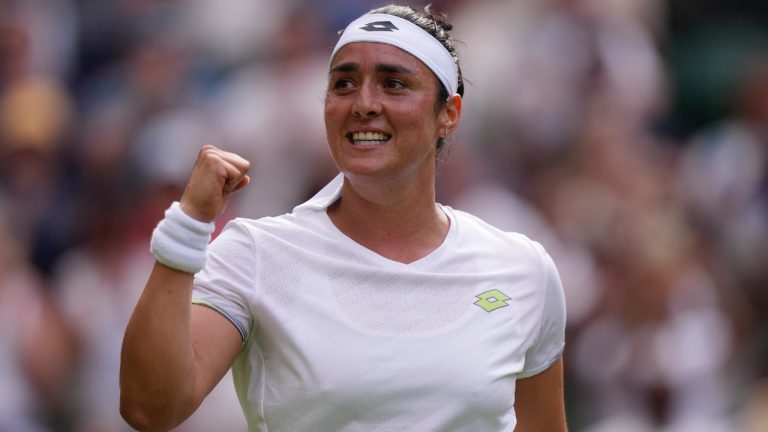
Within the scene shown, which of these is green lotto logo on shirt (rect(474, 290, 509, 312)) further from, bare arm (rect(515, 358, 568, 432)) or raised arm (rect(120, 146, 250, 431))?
raised arm (rect(120, 146, 250, 431))

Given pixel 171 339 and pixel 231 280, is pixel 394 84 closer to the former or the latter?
pixel 231 280

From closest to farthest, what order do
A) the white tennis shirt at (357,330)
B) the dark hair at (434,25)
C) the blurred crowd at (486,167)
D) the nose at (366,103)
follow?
the white tennis shirt at (357,330) < the nose at (366,103) < the dark hair at (434,25) < the blurred crowd at (486,167)

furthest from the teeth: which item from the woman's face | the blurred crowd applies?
the blurred crowd

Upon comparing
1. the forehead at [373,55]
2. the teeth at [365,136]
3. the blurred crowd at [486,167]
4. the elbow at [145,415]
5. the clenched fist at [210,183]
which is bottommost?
the blurred crowd at [486,167]

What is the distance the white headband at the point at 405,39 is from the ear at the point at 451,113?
4 cm

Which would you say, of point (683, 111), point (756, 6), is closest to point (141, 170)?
point (683, 111)

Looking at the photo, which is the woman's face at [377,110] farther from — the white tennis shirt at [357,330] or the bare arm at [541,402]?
the bare arm at [541,402]

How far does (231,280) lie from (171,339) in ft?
1.08

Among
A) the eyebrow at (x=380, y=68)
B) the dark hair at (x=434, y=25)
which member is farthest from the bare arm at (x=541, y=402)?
the eyebrow at (x=380, y=68)

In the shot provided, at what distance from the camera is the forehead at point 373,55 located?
13.0 ft

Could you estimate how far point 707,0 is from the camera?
10.4 metres

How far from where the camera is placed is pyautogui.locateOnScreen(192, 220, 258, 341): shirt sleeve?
3.72 m

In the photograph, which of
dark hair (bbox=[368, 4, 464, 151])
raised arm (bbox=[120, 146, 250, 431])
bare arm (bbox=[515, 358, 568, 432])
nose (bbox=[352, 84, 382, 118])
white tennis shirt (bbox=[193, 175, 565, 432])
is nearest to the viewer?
raised arm (bbox=[120, 146, 250, 431])

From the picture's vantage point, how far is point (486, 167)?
329 inches
